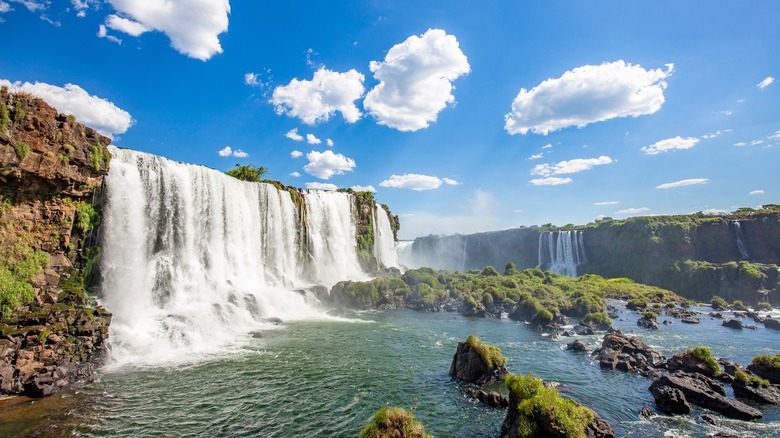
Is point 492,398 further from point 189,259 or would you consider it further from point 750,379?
point 189,259

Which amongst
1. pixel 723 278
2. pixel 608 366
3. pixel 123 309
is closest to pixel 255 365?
pixel 123 309

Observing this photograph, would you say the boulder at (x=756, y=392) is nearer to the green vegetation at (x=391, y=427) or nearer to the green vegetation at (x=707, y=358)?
the green vegetation at (x=707, y=358)

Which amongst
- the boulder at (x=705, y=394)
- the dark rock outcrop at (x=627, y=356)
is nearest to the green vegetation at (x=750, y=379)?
the boulder at (x=705, y=394)

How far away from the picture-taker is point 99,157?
71.8ft

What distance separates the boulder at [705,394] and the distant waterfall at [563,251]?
60157mm

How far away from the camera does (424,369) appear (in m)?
18.8

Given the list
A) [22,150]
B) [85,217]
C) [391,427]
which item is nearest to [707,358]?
[391,427]

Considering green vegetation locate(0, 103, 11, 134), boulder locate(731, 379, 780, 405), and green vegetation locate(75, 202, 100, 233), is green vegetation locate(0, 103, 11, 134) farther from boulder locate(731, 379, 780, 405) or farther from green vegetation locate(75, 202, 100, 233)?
boulder locate(731, 379, 780, 405)

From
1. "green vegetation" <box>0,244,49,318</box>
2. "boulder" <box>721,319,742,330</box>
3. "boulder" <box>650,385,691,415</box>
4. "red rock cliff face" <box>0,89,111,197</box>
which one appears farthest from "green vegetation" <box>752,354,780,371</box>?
"red rock cliff face" <box>0,89,111,197</box>

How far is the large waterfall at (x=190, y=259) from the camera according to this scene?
22.0 metres

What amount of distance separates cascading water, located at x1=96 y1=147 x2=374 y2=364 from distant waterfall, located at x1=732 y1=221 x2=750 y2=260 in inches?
2624

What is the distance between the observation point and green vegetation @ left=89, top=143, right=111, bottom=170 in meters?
21.5

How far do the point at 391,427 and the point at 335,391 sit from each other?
7787mm

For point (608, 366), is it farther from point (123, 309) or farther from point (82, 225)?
point (82, 225)
